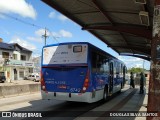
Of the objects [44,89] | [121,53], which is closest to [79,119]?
[44,89]

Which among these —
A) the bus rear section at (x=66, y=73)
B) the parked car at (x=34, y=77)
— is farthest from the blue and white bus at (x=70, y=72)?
the parked car at (x=34, y=77)

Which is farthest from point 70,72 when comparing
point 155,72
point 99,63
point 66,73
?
point 155,72

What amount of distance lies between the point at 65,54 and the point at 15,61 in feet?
193

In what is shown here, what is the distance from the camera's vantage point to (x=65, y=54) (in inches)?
557

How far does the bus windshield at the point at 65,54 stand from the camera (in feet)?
44.9

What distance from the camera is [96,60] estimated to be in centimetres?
1496

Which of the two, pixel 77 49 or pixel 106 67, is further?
pixel 106 67

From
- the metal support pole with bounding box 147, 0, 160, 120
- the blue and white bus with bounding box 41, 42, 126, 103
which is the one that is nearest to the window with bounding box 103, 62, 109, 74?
the blue and white bus with bounding box 41, 42, 126, 103

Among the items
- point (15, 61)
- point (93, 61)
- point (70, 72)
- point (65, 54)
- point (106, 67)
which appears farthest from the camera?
point (15, 61)

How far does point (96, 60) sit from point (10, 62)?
5657 centimetres

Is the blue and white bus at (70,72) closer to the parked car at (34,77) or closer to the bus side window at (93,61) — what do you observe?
the bus side window at (93,61)

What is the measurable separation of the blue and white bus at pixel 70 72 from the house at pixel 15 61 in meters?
52.0

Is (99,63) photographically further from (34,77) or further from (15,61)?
(15,61)

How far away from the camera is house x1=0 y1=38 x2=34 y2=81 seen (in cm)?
6681
